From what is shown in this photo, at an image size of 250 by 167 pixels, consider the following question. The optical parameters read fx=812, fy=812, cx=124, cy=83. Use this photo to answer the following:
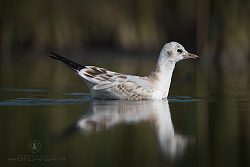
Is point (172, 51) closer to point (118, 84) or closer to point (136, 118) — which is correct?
point (118, 84)

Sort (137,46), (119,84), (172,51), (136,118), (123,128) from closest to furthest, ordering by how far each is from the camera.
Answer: (123,128) < (136,118) < (119,84) < (172,51) < (137,46)

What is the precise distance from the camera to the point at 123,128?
1001 cm

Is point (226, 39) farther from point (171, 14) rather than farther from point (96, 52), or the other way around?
point (96, 52)

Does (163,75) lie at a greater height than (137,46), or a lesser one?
lesser

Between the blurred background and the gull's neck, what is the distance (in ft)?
1.58

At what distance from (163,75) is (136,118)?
2.27 m

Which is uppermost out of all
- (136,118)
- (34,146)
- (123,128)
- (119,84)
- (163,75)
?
(163,75)

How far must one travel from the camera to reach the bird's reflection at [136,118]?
9.33 metres

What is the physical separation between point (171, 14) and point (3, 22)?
5.47 metres

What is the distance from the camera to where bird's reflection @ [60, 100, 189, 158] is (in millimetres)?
9328

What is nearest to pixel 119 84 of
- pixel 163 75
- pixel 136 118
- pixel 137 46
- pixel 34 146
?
pixel 163 75

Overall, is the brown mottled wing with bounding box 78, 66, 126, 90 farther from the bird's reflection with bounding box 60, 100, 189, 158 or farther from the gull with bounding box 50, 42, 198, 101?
the bird's reflection with bounding box 60, 100, 189, 158

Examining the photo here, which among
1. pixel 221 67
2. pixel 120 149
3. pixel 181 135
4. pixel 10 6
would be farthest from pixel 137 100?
pixel 10 6

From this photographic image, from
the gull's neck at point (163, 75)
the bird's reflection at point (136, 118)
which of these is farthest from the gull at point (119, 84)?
the bird's reflection at point (136, 118)
